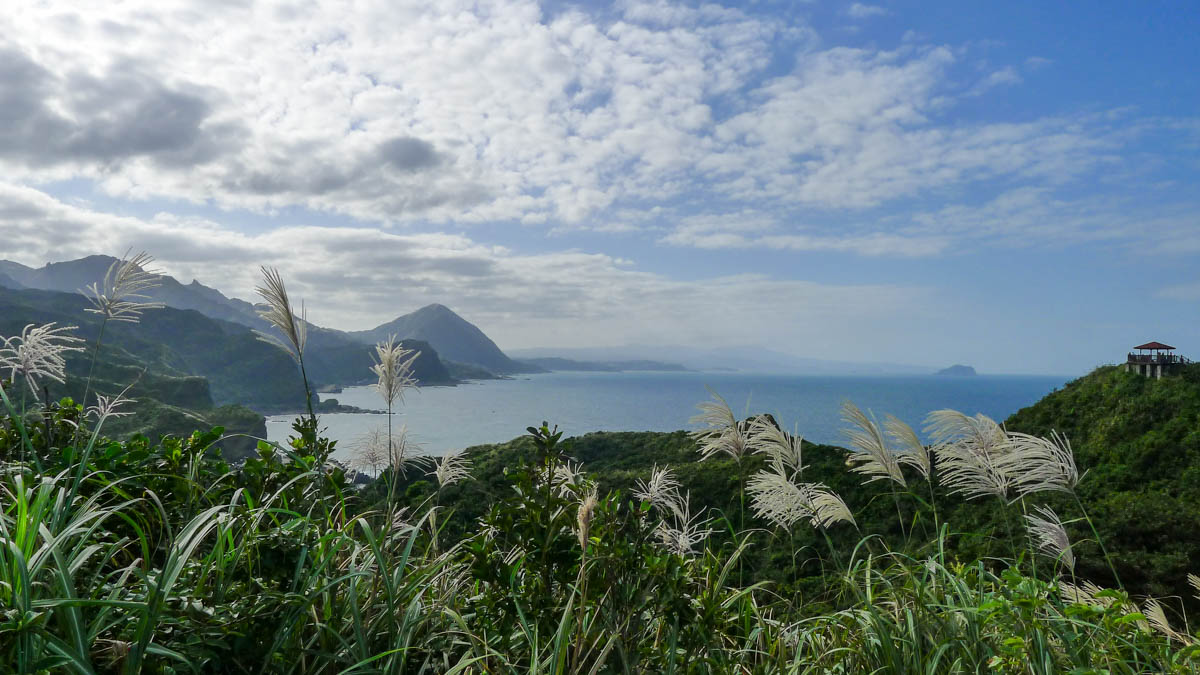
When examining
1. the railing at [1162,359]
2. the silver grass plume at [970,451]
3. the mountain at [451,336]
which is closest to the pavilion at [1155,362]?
the railing at [1162,359]

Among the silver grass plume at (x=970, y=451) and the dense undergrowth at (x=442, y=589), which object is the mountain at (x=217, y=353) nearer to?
the dense undergrowth at (x=442, y=589)

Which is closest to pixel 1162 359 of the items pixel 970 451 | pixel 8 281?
pixel 970 451

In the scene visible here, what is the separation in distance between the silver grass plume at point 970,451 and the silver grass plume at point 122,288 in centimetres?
419

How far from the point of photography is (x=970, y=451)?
325 cm

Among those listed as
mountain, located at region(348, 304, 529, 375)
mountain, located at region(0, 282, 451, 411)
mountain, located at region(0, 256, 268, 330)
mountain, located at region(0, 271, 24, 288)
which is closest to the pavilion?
mountain, located at region(0, 282, 451, 411)

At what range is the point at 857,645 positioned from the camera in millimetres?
2447

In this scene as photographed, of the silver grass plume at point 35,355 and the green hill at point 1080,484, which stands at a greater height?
the silver grass plume at point 35,355

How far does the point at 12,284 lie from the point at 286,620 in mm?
181008

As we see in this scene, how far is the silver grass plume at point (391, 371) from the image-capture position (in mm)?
3004

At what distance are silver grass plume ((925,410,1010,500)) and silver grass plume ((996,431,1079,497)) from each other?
4 centimetres

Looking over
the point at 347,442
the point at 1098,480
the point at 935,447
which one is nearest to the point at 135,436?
the point at 347,442

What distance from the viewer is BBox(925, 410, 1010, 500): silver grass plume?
3143 millimetres

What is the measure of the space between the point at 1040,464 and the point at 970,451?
33 cm

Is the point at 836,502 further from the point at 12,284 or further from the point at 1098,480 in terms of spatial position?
the point at 12,284
